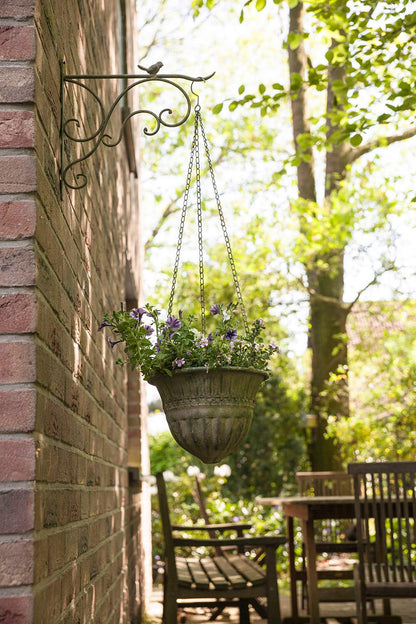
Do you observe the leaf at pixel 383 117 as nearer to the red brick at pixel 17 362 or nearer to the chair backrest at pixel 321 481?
the chair backrest at pixel 321 481

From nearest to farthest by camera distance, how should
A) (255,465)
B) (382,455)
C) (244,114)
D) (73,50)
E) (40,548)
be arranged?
(40,548) < (73,50) < (382,455) < (255,465) < (244,114)

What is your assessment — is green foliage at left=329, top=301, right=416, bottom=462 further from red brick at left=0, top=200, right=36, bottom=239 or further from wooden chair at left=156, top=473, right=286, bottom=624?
red brick at left=0, top=200, right=36, bottom=239

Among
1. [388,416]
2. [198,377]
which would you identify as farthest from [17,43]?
[388,416]

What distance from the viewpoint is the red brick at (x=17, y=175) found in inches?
57.9

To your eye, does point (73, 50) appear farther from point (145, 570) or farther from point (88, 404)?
point (145, 570)

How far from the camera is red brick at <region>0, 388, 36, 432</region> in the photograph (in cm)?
138

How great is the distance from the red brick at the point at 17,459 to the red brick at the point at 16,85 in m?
0.66

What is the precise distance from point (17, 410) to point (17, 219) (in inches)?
14.2

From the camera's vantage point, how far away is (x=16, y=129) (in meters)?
1.48

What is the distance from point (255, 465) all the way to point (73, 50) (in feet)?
28.4

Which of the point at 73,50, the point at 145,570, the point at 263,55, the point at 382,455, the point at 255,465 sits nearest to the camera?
the point at 73,50

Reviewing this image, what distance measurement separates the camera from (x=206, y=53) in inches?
632

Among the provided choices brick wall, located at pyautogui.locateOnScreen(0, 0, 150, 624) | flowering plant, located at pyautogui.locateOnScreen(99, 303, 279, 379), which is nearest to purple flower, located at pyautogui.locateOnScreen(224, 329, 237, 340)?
flowering plant, located at pyautogui.locateOnScreen(99, 303, 279, 379)

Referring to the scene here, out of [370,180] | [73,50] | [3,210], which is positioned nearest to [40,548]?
[3,210]
